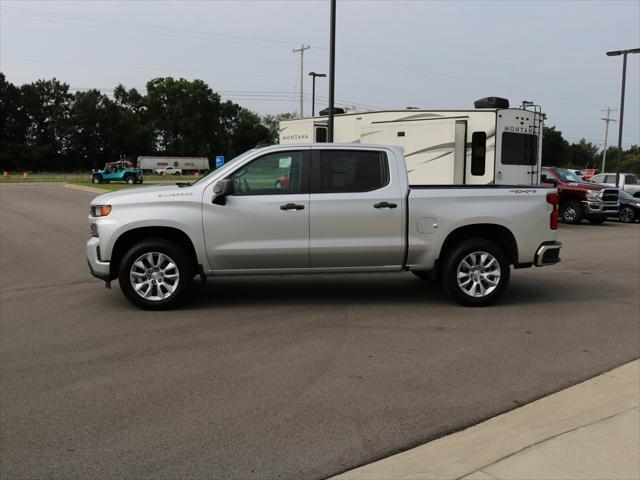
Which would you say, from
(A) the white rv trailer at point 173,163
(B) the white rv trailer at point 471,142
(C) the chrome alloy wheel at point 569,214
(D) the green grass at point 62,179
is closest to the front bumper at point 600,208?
(C) the chrome alloy wheel at point 569,214

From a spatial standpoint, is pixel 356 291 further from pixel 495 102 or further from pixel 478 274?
pixel 495 102

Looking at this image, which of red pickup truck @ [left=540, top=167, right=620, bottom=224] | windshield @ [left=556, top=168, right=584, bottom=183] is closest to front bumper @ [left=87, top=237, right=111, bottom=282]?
red pickup truck @ [left=540, top=167, right=620, bottom=224]

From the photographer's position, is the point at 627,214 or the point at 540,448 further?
the point at 627,214

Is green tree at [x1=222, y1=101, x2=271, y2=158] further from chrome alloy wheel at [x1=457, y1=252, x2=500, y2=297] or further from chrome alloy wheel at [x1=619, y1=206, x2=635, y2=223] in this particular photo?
chrome alloy wheel at [x1=457, y1=252, x2=500, y2=297]

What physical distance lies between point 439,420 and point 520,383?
104cm

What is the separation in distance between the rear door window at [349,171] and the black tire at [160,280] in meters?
1.72

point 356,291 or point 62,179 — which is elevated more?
point 62,179

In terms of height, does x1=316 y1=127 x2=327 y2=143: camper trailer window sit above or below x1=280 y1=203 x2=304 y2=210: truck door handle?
above

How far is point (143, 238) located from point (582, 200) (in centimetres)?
1735

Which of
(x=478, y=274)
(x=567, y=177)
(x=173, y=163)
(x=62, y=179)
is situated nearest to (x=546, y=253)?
(x=478, y=274)

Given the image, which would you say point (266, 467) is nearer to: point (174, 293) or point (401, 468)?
point (401, 468)

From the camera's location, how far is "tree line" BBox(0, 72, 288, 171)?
9200 centimetres

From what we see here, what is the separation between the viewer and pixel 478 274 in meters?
7.41

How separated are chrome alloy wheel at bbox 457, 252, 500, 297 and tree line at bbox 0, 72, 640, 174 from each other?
8678 centimetres
